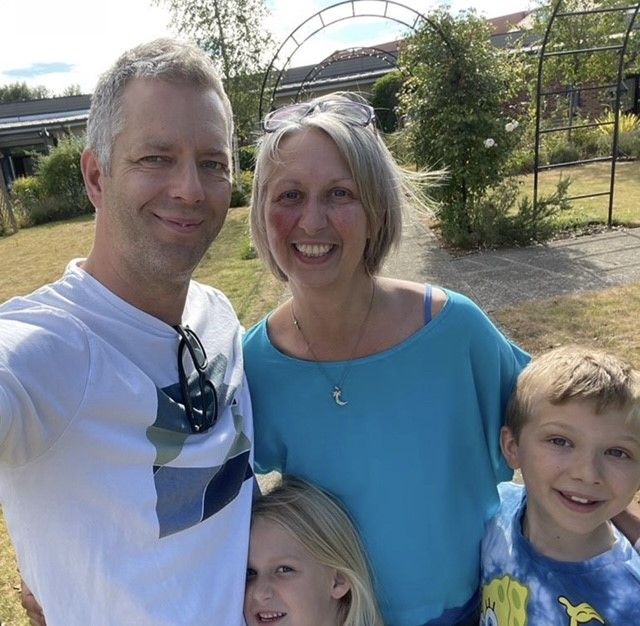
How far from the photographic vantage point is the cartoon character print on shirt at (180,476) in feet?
3.95

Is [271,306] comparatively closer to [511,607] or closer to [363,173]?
[363,173]

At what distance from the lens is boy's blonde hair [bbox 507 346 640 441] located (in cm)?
142

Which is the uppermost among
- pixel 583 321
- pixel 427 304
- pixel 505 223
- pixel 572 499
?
pixel 427 304

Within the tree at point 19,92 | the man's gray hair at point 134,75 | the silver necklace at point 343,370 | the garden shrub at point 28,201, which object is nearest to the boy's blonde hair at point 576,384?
the silver necklace at point 343,370

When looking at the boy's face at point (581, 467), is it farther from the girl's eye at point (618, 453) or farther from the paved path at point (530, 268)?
the paved path at point (530, 268)

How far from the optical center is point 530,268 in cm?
725

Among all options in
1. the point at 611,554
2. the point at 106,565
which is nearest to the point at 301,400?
the point at 106,565

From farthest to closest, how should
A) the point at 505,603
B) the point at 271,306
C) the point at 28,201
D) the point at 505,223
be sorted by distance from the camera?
the point at 28,201
the point at 505,223
the point at 271,306
the point at 505,603

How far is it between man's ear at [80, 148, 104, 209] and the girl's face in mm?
859

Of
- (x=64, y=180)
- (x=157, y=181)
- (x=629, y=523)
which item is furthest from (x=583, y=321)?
(x=64, y=180)

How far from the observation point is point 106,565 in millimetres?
1161

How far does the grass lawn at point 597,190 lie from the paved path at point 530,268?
81 centimetres

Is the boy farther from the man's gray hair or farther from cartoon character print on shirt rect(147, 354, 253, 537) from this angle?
the man's gray hair

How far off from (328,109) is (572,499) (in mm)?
1107
